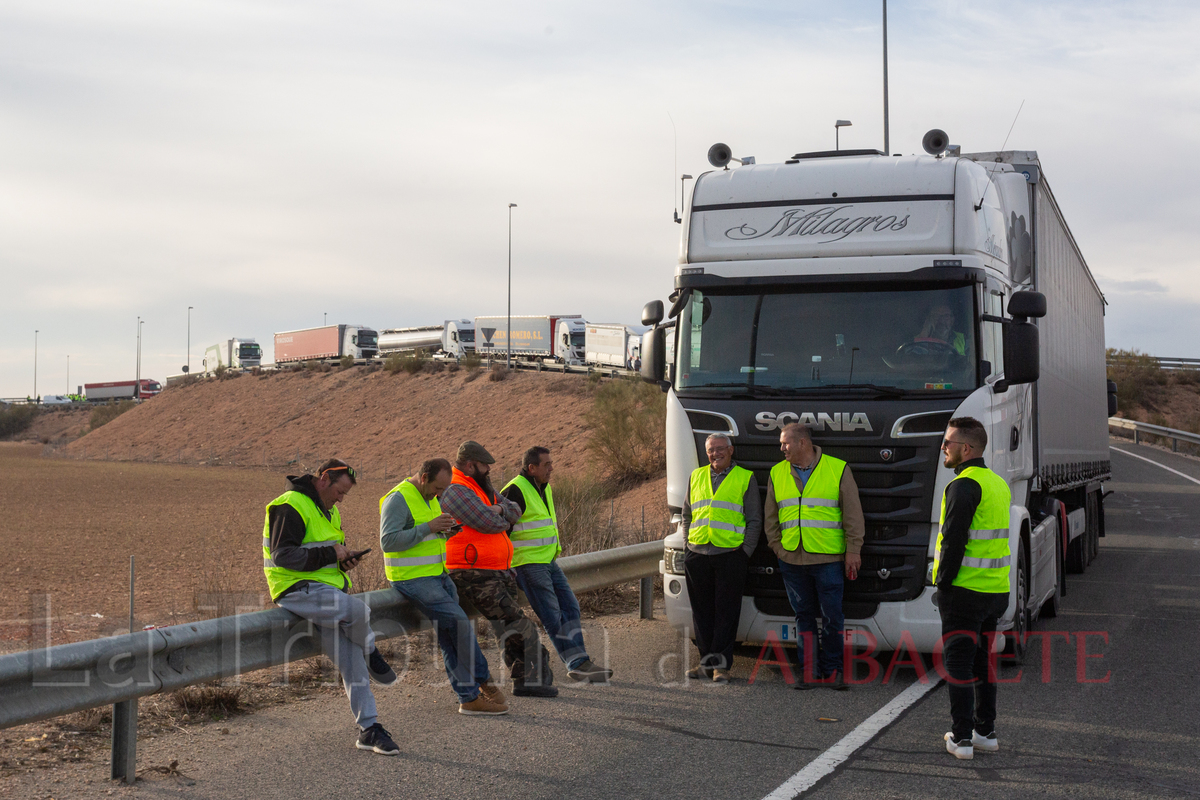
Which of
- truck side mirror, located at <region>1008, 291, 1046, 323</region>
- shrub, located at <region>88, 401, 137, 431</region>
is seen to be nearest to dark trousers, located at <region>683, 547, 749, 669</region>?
truck side mirror, located at <region>1008, 291, 1046, 323</region>

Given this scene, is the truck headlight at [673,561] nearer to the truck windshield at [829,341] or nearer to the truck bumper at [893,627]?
the truck bumper at [893,627]

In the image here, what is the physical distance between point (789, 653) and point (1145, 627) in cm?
375

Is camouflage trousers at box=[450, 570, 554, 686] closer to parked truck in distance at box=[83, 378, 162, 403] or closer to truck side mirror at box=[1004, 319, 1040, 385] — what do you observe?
truck side mirror at box=[1004, 319, 1040, 385]

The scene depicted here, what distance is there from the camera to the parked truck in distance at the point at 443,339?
72438mm

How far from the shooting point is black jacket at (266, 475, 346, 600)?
6035mm

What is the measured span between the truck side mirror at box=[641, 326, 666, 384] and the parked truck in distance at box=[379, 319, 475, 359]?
62594mm

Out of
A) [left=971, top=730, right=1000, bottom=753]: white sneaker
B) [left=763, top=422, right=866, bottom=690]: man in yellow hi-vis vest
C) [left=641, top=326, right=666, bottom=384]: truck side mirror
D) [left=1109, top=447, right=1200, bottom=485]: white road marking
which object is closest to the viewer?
[left=971, top=730, right=1000, bottom=753]: white sneaker

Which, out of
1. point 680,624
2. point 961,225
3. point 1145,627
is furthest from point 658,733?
point 1145,627

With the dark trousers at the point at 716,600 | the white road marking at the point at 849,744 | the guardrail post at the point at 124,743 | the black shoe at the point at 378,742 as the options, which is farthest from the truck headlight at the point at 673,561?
the guardrail post at the point at 124,743

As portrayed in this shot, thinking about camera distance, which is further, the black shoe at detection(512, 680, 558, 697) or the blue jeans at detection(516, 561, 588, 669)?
the blue jeans at detection(516, 561, 588, 669)

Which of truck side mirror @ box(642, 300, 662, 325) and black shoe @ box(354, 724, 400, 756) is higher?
truck side mirror @ box(642, 300, 662, 325)

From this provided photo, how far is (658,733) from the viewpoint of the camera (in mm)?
6434

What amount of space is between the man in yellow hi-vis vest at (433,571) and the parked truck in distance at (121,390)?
115967mm

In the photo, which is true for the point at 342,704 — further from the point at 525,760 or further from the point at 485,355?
the point at 485,355
